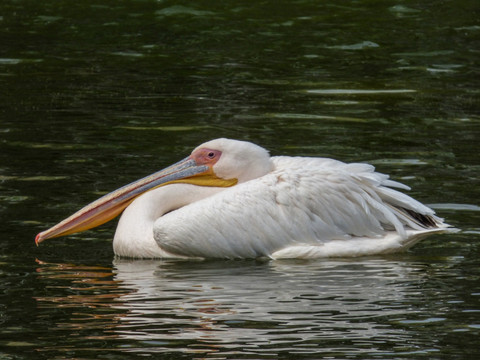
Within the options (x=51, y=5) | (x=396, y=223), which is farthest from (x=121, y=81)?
(x=396, y=223)

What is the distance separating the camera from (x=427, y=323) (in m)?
5.75

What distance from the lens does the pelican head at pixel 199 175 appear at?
770 cm

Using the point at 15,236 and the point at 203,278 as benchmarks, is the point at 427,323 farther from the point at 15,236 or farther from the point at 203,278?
the point at 15,236

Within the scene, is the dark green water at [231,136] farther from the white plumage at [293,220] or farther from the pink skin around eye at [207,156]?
the pink skin around eye at [207,156]

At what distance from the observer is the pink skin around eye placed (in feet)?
25.9

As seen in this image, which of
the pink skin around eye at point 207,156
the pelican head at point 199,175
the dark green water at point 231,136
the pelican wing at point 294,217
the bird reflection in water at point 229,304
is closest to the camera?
the bird reflection in water at point 229,304

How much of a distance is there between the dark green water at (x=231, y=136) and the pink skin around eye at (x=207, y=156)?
2.55 ft

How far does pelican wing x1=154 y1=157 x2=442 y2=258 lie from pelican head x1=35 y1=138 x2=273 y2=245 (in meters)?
0.25

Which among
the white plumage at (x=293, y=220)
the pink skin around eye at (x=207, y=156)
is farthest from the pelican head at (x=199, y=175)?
the white plumage at (x=293, y=220)

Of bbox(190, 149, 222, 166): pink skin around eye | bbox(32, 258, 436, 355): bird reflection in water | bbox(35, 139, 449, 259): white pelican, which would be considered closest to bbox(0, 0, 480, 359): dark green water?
bbox(32, 258, 436, 355): bird reflection in water

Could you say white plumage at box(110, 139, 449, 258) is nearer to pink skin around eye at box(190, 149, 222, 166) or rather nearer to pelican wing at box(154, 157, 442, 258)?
pelican wing at box(154, 157, 442, 258)

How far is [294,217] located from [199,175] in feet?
2.86

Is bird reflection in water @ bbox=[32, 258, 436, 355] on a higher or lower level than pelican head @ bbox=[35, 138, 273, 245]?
lower

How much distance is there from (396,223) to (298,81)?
5304 millimetres
